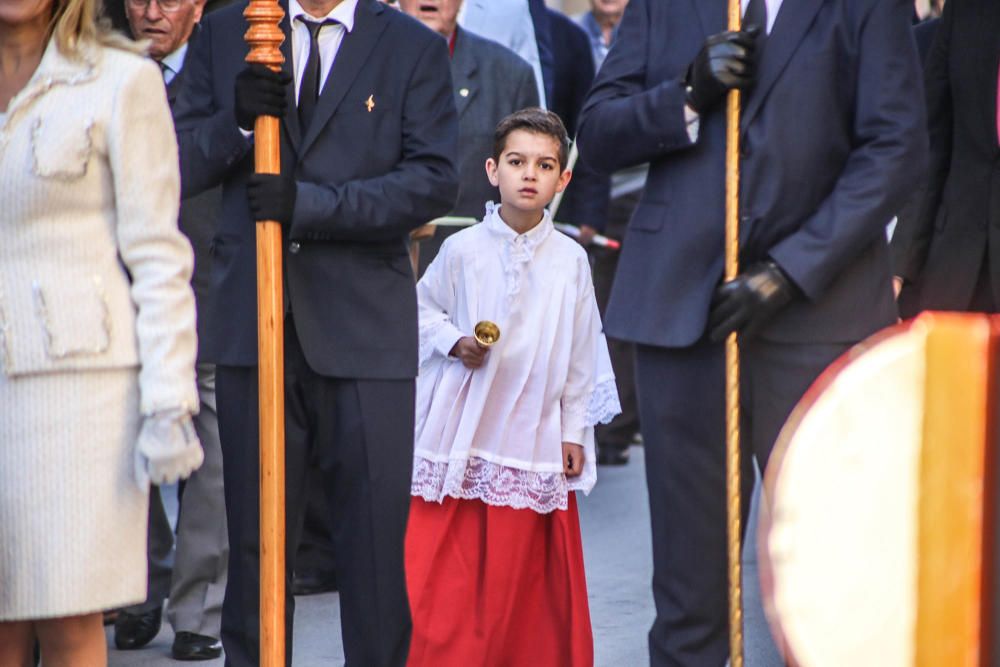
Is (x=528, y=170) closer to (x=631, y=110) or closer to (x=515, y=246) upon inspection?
(x=515, y=246)

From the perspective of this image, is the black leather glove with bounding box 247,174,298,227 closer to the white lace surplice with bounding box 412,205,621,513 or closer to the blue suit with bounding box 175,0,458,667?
the blue suit with bounding box 175,0,458,667

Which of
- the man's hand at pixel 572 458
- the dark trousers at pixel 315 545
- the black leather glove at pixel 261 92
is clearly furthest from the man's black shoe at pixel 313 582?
the black leather glove at pixel 261 92

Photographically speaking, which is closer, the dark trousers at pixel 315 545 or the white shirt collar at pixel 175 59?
the white shirt collar at pixel 175 59

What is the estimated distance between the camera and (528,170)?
191 inches

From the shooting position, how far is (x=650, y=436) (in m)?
3.94

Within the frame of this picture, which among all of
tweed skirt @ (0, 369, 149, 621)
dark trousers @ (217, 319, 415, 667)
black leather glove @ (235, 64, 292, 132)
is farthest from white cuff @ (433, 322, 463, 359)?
tweed skirt @ (0, 369, 149, 621)

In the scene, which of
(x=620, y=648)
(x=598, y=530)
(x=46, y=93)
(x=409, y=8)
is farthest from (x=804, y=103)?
(x=598, y=530)

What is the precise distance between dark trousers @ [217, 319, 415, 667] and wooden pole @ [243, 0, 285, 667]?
24 cm

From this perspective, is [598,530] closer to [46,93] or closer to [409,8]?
[409,8]

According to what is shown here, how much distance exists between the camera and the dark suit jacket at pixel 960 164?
15.9 feet

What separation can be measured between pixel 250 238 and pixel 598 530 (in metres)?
3.43

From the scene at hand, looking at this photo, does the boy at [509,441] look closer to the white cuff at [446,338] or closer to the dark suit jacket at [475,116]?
the white cuff at [446,338]

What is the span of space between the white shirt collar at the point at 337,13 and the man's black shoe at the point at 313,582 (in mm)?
2503

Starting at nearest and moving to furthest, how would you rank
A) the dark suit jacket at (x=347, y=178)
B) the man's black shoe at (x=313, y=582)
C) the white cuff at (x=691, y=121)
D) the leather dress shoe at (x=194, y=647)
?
the white cuff at (x=691, y=121) → the dark suit jacket at (x=347, y=178) → the leather dress shoe at (x=194, y=647) → the man's black shoe at (x=313, y=582)
